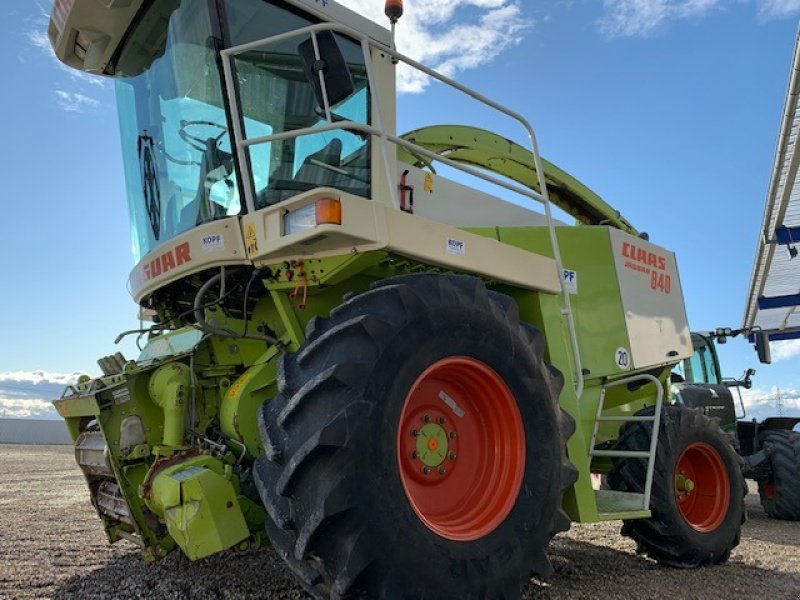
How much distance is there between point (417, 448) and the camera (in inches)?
115

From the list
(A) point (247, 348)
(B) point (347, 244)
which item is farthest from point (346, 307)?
(A) point (247, 348)

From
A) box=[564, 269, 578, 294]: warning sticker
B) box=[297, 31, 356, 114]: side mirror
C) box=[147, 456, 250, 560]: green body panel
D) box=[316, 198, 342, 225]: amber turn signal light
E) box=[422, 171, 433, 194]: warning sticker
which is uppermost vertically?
box=[297, 31, 356, 114]: side mirror

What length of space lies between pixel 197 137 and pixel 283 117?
0.48m

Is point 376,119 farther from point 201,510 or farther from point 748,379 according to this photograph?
point 748,379

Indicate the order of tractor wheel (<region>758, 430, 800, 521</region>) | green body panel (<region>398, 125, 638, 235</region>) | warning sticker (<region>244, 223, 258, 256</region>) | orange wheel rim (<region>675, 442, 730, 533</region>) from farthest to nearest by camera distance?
tractor wheel (<region>758, 430, 800, 521</region>)
green body panel (<region>398, 125, 638, 235</region>)
orange wheel rim (<region>675, 442, 730, 533</region>)
warning sticker (<region>244, 223, 258, 256</region>)

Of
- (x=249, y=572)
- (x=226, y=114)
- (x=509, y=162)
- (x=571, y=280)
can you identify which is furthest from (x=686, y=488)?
(x=226, y=114)

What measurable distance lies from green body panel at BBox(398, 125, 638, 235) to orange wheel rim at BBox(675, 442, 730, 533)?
2.28m

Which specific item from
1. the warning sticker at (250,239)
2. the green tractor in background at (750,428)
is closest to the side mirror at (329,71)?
the warning sticker at (250,239)

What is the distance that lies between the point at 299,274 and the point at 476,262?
882mm

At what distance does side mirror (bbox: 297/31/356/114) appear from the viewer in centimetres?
301

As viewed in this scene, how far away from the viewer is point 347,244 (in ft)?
9.30

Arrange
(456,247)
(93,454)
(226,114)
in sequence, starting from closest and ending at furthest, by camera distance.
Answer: (456,247) → (226,114) → (93,454)

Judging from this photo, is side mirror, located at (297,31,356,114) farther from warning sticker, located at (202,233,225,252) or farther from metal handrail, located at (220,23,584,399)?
warning sticker, located at (202,233,225,252)

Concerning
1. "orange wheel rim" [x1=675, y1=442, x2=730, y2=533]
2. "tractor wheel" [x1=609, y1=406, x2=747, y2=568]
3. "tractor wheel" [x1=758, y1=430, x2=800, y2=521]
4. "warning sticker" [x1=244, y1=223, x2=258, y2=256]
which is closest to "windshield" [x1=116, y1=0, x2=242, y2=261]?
"warning sticker" [x1=244, y1=223, x2=258, y2=256]
